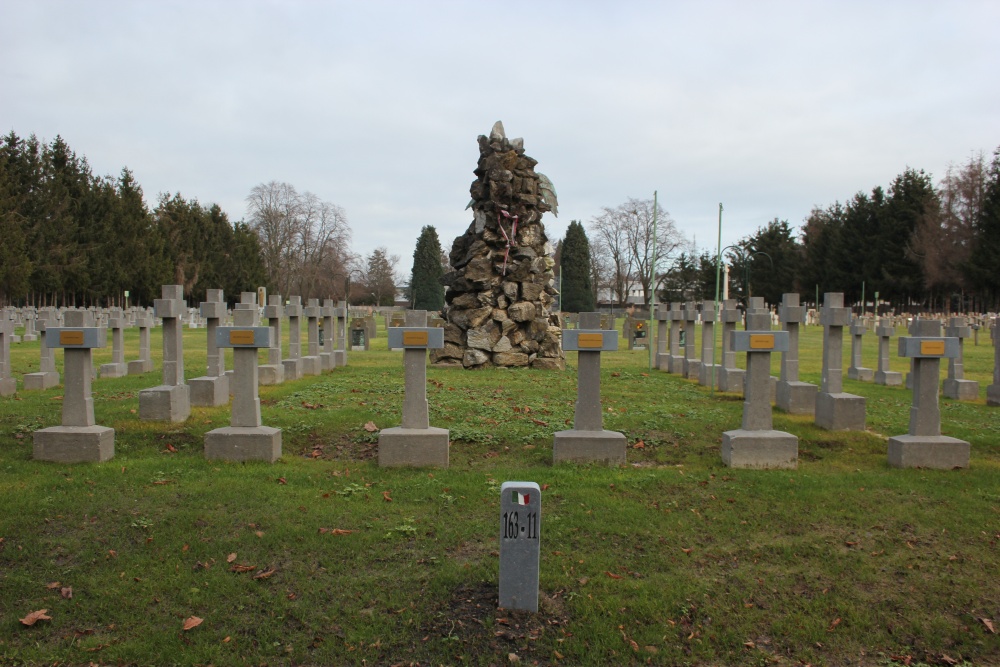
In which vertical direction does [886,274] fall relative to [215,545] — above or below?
above

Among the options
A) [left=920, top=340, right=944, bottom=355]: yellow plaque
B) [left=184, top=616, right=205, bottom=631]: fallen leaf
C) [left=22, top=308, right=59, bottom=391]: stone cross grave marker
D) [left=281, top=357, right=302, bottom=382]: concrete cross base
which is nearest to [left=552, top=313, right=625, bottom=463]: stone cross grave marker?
[left=920, top=340, right=944, bottom=355]: yellow plaque

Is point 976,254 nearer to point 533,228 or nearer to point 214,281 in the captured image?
point 533,228

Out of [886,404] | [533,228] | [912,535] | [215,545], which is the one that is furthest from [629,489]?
[533,228]

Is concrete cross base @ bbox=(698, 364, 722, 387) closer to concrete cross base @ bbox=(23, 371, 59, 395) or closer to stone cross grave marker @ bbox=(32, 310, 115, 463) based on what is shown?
stone cross grave marker @ bbox=(32, 310, 115, 463)

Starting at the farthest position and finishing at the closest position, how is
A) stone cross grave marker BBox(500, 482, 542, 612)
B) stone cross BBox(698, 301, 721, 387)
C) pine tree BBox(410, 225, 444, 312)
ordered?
pine tree BBox(410, 225, 444, 312)
stone cross BBox(698, 301, 721, 387)
stone cross grave marker BBox(500, 482, 542, 612)

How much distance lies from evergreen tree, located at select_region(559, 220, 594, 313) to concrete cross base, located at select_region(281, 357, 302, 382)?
56370 millimetres

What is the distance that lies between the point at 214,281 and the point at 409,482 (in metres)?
61.4

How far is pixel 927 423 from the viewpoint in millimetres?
7883

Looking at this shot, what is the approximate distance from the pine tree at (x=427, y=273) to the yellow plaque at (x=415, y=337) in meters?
67.0

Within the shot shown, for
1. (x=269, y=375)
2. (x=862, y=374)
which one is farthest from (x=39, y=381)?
(x=862, y=374)

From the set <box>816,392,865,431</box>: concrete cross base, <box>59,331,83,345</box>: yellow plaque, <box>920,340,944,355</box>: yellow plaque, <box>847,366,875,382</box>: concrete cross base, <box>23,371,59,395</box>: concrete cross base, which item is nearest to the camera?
<box>59,331,83,345</box>: yellow plaque

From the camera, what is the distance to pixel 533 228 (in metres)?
20.2

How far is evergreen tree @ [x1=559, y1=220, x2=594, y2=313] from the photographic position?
7188 centimetres

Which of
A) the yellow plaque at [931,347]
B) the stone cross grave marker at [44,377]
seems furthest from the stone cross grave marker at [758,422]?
the stone cross grave marker at [44,377]
